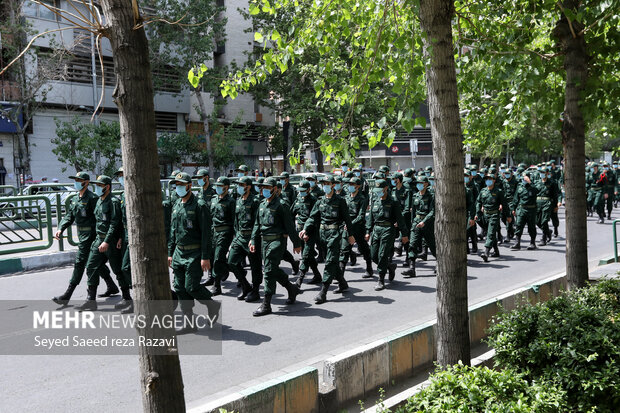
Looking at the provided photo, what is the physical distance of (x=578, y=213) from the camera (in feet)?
19.6

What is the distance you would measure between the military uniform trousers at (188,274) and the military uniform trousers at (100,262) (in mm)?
1412

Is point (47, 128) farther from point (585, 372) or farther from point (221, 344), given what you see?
point (585, 372)

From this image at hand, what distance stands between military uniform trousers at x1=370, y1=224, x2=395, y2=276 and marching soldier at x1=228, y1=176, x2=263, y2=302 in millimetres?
2248

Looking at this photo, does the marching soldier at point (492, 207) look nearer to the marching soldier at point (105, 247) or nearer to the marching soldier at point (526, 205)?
the marching soldier at point (526, 205)

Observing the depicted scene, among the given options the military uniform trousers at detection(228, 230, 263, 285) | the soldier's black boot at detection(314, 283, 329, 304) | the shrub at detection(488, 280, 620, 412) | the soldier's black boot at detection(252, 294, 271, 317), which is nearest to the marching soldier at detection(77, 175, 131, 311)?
the military uniform trousers at detection(228, 230, 263, 285)

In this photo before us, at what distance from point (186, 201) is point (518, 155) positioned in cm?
4648

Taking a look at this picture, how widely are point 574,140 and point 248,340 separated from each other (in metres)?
4.53

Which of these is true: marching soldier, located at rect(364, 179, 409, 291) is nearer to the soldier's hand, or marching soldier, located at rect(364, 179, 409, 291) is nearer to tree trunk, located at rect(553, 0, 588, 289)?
tree trunk, located at rect(553, 0, 588, 289)

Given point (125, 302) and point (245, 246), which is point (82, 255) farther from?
point (245, 246)

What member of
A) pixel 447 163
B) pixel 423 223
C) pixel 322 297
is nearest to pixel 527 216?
pixel 423 223

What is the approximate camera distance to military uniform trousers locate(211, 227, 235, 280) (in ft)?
29.7

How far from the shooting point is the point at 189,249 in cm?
715

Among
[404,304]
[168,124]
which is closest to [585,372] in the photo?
[404,304]

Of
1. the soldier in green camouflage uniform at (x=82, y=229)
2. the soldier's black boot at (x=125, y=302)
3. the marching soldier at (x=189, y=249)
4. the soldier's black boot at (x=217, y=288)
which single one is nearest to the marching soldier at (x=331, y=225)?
the soldier's black boot at (x=217, y=288)
